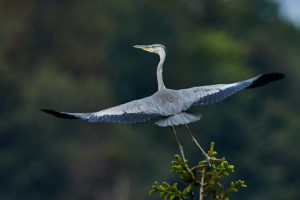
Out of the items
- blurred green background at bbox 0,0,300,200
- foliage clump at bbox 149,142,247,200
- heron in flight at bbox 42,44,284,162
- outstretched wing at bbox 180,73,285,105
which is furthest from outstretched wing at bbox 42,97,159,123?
blurred green background at bbox 0,0,300,200

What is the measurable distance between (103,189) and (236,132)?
9.01 m

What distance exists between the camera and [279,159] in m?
48.4

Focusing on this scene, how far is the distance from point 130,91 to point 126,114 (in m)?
43.6

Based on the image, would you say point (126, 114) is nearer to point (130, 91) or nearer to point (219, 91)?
point (219, 91)

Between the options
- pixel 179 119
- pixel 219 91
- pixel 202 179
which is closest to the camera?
pixel 202 179

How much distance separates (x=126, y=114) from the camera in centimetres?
992

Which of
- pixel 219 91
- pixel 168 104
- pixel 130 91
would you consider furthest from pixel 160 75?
pixel 130 91

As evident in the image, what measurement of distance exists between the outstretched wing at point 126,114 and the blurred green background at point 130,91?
3163 cm

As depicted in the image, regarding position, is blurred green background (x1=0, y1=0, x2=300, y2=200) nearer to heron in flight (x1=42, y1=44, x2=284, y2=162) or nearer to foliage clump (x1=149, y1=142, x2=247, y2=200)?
heron in flight (x1=42, y1=44, x2=284, y2=162)

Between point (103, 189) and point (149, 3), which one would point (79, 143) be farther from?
point (149, 3)

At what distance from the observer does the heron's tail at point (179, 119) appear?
30.3 ft

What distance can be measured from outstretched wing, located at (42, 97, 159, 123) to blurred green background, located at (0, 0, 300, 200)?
104ft

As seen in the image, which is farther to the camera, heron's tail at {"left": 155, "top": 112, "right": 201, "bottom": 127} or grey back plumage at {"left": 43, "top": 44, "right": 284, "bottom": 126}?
grey back plumage at {"left": 43, "top": 44, "right": 284, "bottom": 126}

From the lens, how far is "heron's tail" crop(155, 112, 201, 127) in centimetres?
924
